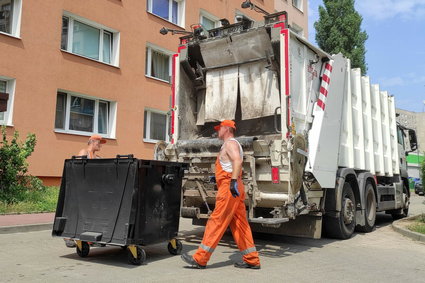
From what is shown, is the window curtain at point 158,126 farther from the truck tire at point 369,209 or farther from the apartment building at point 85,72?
the truck tire at point 369,209

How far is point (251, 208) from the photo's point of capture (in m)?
5.82

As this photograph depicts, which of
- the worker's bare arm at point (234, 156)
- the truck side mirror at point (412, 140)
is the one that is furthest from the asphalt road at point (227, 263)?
the truck side mirror at point (412, 140)

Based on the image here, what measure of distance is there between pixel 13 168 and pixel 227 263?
669 cm

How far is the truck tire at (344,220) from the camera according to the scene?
23.2ft

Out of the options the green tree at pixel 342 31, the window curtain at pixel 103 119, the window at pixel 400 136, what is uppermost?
the green tree at pixel 342 31

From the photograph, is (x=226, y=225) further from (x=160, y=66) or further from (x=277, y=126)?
(x=160, y=66)

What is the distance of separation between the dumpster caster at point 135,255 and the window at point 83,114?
881 centimetres

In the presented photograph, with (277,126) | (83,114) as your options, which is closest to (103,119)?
(83,114)

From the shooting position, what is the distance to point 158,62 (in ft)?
54.8

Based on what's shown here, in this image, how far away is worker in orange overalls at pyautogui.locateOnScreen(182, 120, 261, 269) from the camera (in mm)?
4773

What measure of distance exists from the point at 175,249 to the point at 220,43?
3451 mm

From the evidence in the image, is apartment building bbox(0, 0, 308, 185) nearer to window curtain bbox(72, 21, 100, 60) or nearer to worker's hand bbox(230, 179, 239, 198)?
window curtain bbox(72, 21, 100, 60)

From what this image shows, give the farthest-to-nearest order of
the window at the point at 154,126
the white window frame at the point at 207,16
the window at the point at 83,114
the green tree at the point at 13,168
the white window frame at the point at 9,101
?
1. the white window frame at the point at 207,16
2. the window at the point at 154,126
3. the window at the point at 83,114
4. the white window frame at the point at 9,101
5. the green tree at the point at 13,168

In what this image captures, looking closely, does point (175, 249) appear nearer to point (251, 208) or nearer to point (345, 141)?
point (251, 208)
